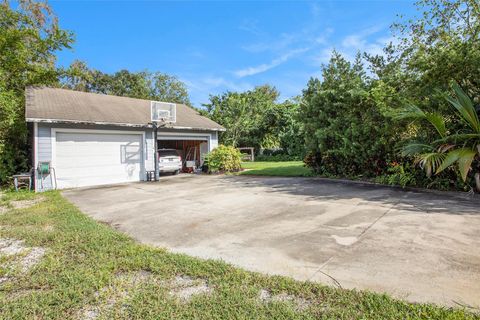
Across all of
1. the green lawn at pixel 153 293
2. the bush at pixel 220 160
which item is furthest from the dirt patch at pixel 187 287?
the bush at pixel 220 160

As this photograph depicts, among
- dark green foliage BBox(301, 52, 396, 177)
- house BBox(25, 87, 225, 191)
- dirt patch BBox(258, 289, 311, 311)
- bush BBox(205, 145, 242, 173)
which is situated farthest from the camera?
bush BBox(205, 145, 242, 173)

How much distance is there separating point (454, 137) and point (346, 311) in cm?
649

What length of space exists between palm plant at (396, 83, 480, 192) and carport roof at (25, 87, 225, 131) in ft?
32.2

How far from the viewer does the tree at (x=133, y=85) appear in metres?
26.7

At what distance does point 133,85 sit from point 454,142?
29193 mm

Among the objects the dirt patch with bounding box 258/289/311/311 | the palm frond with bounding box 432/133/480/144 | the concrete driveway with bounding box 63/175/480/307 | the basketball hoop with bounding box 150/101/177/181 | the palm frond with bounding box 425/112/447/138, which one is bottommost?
the dirt patch with bounding box 258/289/311/311

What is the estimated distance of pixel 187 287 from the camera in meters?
2.60

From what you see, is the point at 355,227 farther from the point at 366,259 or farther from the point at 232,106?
the point at 232,106

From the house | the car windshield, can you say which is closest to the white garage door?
the house

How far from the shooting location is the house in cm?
940

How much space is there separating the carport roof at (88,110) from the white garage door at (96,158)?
0.61m

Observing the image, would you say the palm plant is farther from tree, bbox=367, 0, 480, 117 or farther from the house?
the house

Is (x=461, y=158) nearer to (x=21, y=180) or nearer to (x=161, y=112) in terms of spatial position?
(x=161, y=112)

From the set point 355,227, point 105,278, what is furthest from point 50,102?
point 355,227
